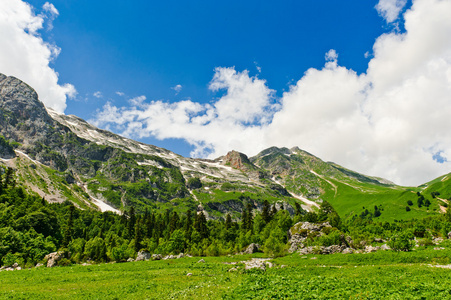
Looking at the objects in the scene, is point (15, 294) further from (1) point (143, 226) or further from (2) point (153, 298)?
(1) point (143, 226)

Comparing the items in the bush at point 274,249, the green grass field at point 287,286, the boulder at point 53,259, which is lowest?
the bush at point 274,249

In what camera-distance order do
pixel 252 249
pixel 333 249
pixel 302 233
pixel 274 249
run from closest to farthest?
pixel 333 249, pixel 274 249, pixel 302 233, pixel 252 249

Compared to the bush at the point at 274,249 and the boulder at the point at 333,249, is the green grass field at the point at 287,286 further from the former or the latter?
the bush at the point at 274,249

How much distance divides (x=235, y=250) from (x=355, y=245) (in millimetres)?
44500

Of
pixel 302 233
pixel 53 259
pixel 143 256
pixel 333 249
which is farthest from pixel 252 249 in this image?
pixel 53 259

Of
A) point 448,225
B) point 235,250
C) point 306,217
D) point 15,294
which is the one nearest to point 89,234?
point 235,250

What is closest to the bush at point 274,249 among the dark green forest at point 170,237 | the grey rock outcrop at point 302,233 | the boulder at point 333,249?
the dark green forest at point 170,237

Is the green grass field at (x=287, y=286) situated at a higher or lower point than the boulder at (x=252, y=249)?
higher

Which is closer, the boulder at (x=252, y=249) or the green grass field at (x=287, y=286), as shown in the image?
the green grass field at (x=287, y=286)

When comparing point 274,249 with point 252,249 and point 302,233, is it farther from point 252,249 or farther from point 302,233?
point 252,249

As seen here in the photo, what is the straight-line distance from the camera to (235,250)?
94.7 metres

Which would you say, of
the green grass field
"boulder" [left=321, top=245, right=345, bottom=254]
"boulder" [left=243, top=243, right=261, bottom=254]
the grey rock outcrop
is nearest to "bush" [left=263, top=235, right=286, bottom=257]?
the grey rock outcrop

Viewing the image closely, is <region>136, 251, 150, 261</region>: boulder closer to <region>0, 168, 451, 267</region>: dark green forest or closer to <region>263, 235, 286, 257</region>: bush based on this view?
<region>0, 168, 451, 267</region>: dark green forest

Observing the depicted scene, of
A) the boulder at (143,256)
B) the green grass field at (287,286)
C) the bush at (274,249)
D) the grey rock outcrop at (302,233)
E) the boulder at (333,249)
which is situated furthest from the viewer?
the boulder at (143,256)
